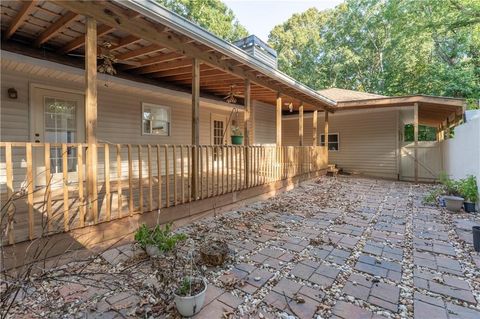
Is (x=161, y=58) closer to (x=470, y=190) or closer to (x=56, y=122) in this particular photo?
(x=56, y=122)

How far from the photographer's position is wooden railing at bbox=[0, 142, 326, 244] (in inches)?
101

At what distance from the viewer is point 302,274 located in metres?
Result: 2.67

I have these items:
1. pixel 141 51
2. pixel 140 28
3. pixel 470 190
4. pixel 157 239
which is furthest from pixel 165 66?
pixel 470 190

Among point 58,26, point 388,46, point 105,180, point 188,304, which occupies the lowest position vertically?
point 188,304

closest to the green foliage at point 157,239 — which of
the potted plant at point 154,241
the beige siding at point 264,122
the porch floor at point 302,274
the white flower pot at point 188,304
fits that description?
the potted plant at point 154,241

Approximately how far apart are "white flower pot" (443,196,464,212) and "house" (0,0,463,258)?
3.63 m

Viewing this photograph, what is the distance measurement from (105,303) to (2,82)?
180 inches

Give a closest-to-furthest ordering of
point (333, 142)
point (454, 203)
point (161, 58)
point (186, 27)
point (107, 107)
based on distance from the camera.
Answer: point (186, 27) < point (161, 58) < point (454, 203) < point (107, 107) < point (333, 142)

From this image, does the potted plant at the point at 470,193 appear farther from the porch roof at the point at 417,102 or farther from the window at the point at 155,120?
the window at the point at 155,120

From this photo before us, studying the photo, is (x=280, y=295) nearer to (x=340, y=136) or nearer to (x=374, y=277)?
(x=374, y=277)

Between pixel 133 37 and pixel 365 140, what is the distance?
989 cm

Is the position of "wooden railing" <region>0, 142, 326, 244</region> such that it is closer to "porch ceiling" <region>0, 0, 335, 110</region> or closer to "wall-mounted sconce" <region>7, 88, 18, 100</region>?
"wall-mounted sconce" <region>7, 88, 18, 100</region>

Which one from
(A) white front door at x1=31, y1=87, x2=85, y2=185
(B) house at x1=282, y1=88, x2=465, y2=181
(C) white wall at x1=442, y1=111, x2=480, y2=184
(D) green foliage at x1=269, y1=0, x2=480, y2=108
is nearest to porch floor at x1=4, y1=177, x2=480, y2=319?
(C) white wall at x1=442, y1=111, x2=480, y2=184

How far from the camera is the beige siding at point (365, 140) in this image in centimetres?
1021
